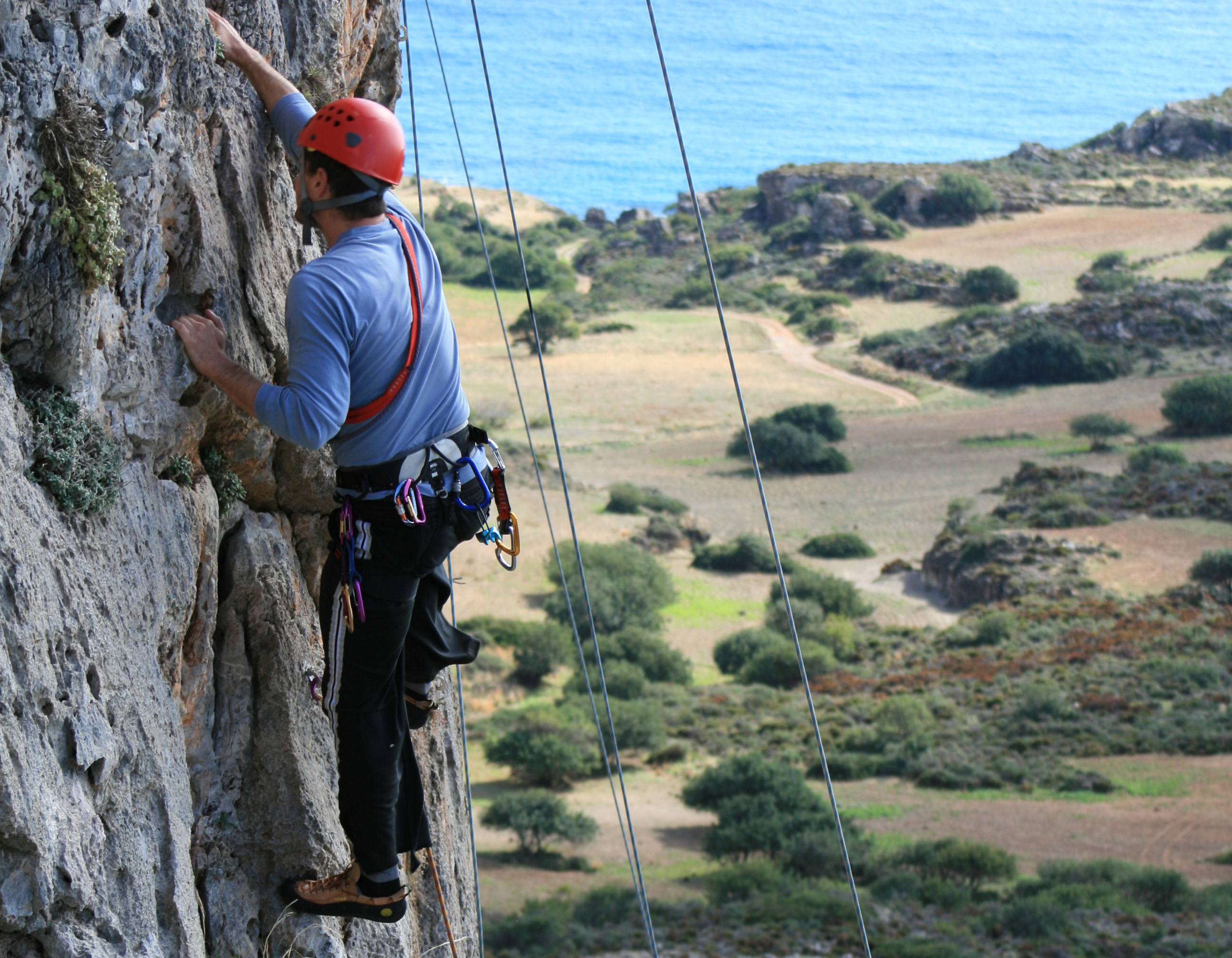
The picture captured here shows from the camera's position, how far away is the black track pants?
12.3ft

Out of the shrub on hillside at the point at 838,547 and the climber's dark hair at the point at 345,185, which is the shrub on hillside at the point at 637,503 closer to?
the shrub on hillside at the point at 838,547

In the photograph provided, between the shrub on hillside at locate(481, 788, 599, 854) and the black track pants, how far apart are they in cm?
1993

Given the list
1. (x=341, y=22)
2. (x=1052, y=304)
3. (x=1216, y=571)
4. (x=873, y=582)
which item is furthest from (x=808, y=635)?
(x=1052, y=304)

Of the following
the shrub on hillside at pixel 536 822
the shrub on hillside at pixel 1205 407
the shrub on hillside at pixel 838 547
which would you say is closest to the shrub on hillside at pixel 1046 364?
the shrub on hillside at pixel 1205 407

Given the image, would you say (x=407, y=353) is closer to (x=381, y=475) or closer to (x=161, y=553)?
(x=381, y=475)

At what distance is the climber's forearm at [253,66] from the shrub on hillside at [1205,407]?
158 feet

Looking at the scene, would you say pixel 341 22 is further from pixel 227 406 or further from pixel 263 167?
pixel 227 406

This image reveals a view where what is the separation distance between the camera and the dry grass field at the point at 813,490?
24.0 meters

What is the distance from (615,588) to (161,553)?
3150cm

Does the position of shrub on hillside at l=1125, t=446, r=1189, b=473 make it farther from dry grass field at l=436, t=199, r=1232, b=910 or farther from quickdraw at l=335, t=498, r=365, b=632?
quickdraw at l=335, t=498, r=365, b=632

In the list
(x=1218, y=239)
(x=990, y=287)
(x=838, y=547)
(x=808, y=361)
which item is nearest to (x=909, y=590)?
(x=838, y=547)

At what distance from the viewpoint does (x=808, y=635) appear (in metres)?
33.5

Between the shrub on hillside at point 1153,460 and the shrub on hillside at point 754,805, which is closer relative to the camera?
the shrub on hillside at point 754,805

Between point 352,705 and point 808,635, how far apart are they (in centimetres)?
3045
